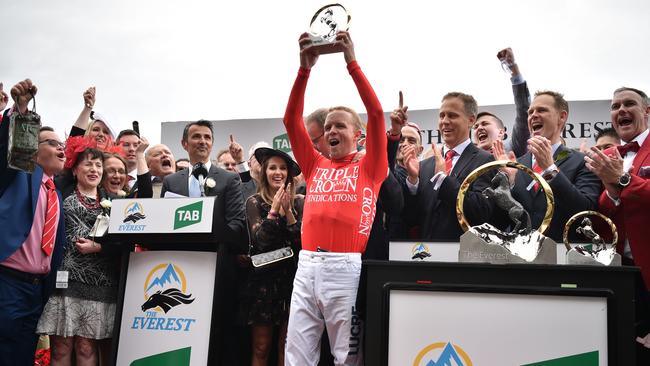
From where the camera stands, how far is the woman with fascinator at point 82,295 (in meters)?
4.45

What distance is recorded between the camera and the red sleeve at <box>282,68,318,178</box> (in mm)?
4055

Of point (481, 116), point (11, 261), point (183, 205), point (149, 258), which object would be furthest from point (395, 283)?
point (481, 116)

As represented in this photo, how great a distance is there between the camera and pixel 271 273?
14.7ft

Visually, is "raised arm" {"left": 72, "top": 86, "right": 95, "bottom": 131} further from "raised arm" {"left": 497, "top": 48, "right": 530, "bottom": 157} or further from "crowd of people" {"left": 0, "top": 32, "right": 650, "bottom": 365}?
"raised arm" {"left": 497, "top": 48, "right": 530, "bottom": 157}

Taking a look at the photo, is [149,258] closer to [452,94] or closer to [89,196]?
[89,196]

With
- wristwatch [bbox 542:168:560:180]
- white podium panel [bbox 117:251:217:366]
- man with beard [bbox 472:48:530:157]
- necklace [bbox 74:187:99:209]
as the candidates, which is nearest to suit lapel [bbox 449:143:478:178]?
man with beard [bbox 472:48:530:157]

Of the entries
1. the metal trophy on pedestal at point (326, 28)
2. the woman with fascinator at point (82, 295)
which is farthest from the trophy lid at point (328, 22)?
the woman with fascinator at point (82, 295)

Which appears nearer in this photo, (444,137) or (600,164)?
(600,164)

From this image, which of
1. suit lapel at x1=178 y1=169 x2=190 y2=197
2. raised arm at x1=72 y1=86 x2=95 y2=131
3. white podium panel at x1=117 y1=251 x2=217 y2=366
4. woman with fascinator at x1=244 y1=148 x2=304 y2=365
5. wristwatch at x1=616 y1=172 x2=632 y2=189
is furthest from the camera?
raised arm at x1=72 y1=86 x2=95 y2=131

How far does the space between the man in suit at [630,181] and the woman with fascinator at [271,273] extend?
195cm

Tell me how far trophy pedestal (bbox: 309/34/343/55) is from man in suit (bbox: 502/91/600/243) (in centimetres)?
130

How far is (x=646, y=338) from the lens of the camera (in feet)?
11.5

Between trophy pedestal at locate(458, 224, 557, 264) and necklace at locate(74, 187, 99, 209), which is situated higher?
necklace at locate(74, 187, 99, 209)

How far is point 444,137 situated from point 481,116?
1.39 meters
